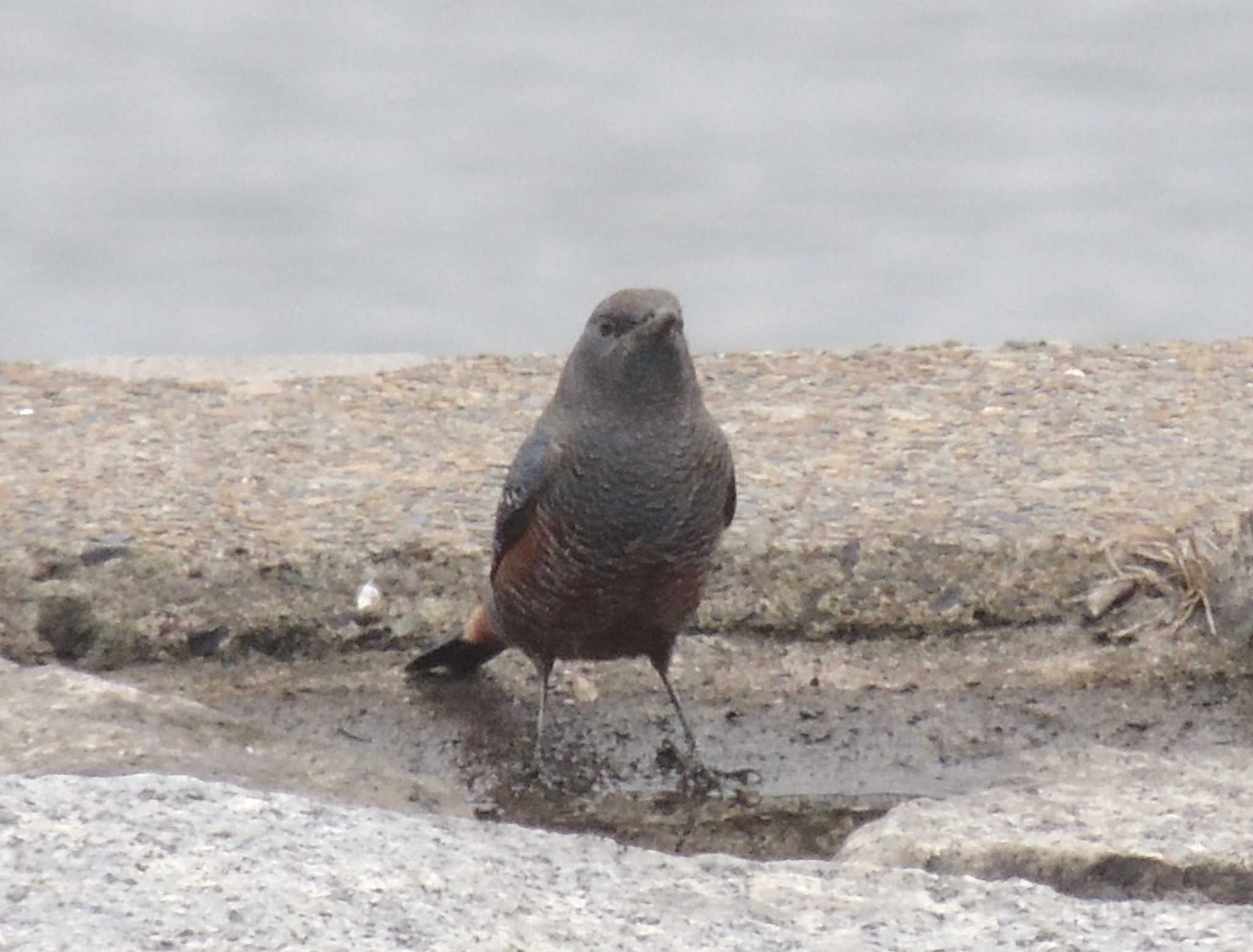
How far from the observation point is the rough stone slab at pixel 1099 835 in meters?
3.33

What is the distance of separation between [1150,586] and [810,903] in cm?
190

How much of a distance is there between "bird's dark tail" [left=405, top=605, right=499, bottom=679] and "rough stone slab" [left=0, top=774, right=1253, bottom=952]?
4.67 ft

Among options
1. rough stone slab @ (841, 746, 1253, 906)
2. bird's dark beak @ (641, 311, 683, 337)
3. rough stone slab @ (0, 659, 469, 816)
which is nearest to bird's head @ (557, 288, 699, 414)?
bird's dark beak @ (641, 311, 683, 337)

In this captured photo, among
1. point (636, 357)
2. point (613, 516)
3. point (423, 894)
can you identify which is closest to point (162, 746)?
point (423, 894)

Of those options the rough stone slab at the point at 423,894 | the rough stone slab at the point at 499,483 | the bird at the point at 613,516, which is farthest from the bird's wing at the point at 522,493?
the rough stone slab at the point at 423,894

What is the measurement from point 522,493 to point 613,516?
0.65ft

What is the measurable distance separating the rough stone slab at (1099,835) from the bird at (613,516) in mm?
989

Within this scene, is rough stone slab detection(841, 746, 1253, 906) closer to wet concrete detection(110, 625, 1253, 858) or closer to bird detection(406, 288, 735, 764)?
wet concrete detection(110, 625, 1253, 858)

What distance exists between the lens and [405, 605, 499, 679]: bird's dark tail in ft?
15.3

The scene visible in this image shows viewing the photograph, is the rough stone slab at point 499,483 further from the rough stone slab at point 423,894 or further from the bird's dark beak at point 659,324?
the rough stone slab at point 423,894

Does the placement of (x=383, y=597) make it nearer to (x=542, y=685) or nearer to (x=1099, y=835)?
(x=542, y=685)

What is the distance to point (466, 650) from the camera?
4762 millimetres

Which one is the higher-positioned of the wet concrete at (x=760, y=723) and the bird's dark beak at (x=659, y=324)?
the bird's dark beak at (x=659, y=324)

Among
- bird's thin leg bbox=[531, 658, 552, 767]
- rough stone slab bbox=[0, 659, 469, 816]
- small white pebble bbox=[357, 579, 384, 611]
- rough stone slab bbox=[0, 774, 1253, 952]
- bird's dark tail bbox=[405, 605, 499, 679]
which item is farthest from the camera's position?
small white pebble bbox=[357, 579, 384, 611]
